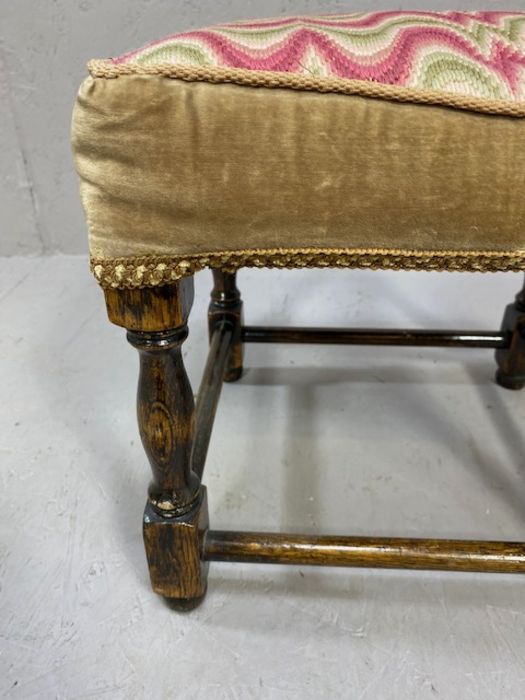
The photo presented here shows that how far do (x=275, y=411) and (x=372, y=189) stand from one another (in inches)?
21.2

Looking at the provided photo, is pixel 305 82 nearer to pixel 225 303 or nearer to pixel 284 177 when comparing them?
pixel 284 177

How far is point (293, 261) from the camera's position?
1.44ft

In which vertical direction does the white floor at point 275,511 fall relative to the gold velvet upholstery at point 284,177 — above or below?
below

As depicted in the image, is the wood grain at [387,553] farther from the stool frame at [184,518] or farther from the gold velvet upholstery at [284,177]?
the gold velvet upholstery at [284,177]

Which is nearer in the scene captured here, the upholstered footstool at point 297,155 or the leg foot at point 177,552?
the upholstered footstool at point 297,155

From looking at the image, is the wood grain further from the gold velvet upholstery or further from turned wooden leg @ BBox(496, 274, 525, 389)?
turned wooden leg @ BBox(496, 274, 525, 389)

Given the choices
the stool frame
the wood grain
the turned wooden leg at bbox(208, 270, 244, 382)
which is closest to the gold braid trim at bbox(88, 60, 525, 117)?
the stool frame

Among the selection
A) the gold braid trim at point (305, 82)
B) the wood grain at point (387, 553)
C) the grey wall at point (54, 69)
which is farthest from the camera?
the grey wall at point (54, 69)

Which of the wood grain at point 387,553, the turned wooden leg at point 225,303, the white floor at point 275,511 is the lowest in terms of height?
the white floor at point 275,511

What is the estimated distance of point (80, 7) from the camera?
127 cm

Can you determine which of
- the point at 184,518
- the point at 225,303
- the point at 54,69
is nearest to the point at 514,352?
the point at 225,303

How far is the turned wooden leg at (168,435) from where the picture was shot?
46 cm

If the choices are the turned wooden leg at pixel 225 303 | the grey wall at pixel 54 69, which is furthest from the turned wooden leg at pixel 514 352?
the grey wall at pixel 54 69

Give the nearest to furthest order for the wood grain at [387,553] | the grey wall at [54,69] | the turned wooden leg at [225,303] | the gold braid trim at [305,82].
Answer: the gold braid trim at [305,82] → the wood grain at [387,553] → the turned wooden leg at [225,303] → the grey wall at [54,69]
